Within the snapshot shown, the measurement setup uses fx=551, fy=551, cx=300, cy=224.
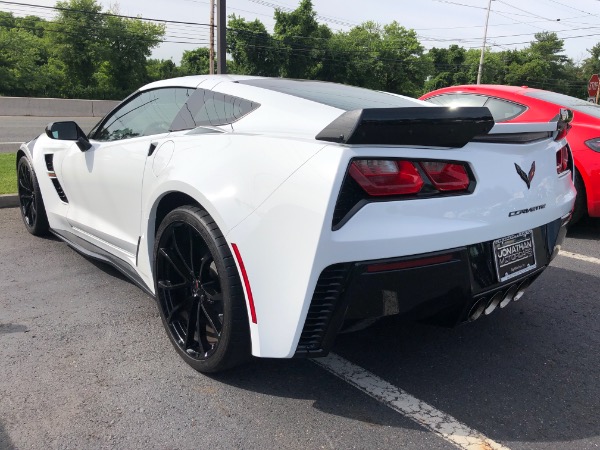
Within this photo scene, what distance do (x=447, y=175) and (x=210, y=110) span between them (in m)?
1.37

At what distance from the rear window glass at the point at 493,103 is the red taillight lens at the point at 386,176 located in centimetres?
386

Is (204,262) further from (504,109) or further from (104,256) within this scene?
(504,109)

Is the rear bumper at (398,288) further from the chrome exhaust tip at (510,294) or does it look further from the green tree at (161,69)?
the green tree at (161,69)

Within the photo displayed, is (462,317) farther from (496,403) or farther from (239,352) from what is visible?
(239,352)

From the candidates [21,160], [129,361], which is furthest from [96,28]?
[129,361]

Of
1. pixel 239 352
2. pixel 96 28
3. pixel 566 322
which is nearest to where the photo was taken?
pixel 239 352

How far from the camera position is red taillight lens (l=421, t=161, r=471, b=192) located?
2.22 meters

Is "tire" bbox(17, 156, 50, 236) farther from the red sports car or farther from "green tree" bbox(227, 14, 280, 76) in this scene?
"green tree" bbox(227, 14, 280, 76)

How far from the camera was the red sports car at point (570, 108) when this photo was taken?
5.44 meters

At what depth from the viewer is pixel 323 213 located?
6.66 feet

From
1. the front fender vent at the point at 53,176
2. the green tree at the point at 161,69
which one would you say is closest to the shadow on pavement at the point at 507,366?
the front fender vent at the point at 53,176

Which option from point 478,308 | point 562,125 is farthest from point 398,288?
point 562,125

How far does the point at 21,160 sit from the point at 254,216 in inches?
139

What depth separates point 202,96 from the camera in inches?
122
